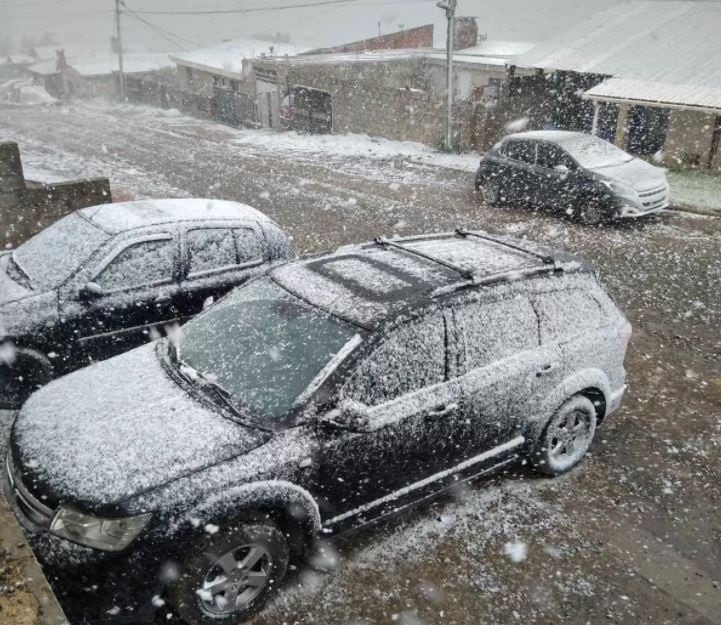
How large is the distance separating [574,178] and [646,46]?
33.5ft

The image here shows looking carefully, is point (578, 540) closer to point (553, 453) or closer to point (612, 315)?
point (553, 453)

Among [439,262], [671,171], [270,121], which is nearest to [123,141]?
[270,121]

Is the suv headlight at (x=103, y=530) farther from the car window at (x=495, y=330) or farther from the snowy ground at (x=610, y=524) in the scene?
the car window at (x=495, y=330)

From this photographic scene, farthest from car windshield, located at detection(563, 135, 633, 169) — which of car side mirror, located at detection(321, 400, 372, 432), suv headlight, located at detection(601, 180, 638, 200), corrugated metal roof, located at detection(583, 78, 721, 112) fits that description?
car side mirror, located at detection(321, 400, 372, 432)

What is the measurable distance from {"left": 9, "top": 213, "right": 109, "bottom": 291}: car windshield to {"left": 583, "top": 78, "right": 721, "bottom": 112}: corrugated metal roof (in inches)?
572

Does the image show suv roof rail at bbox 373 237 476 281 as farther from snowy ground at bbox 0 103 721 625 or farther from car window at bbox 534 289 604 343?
snowy ground at bbox 0 103 721 625

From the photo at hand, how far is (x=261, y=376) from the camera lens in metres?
4.32

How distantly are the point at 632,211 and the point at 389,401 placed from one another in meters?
9.64

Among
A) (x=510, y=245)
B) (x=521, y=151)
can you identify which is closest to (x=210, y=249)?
(x=510, y=245)

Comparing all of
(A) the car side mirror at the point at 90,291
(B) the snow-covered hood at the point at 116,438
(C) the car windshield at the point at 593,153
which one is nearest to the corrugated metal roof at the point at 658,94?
(C) the car windshield at the point at 593,153

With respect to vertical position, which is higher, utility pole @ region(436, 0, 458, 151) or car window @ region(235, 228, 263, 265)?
utility pole @ region(436, 0, 458, 151)

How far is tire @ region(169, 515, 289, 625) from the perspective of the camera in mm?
3689

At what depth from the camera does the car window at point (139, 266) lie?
6312mm

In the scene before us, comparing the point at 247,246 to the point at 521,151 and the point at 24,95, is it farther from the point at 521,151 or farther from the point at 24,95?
the point at 24,95
